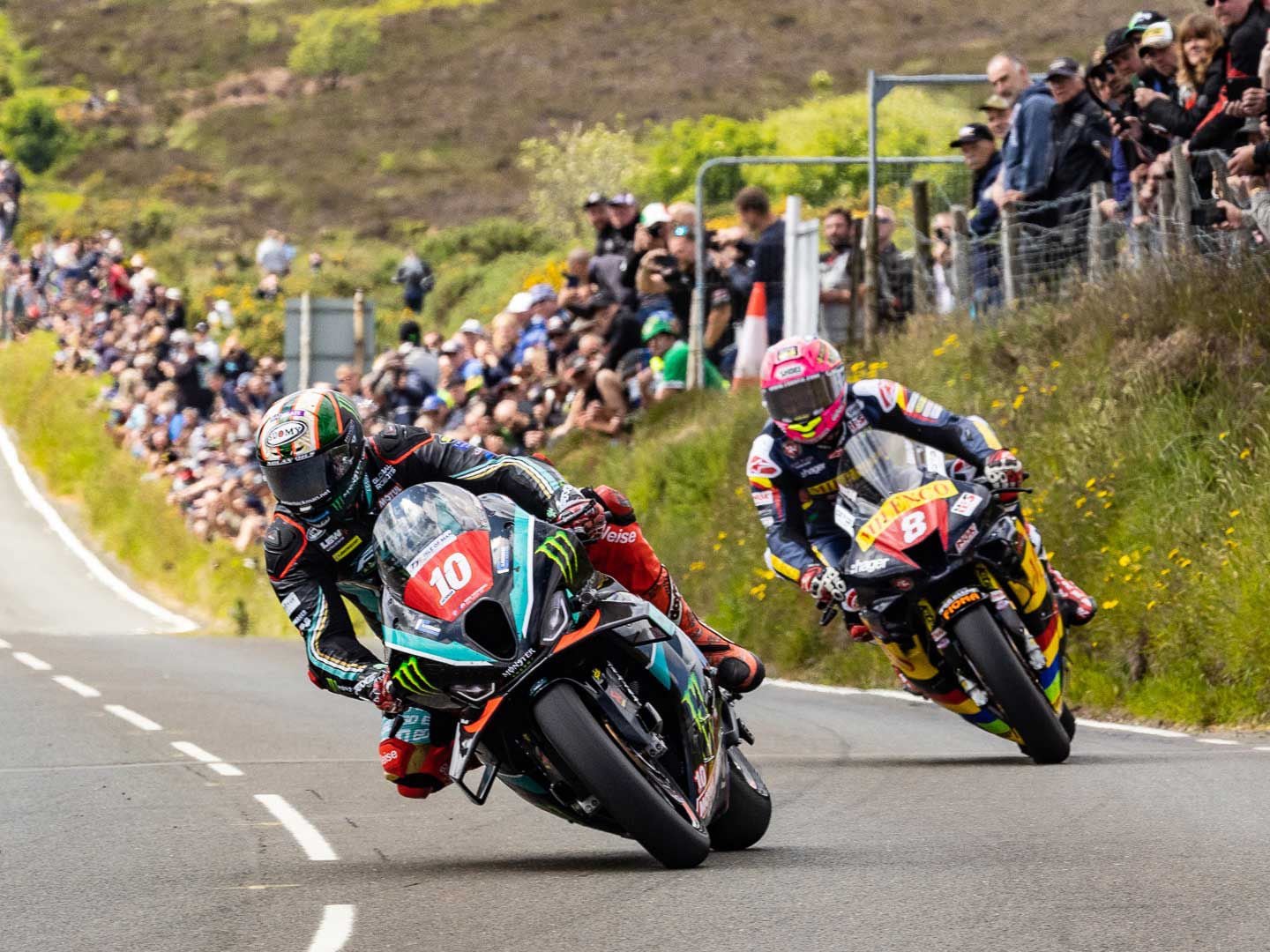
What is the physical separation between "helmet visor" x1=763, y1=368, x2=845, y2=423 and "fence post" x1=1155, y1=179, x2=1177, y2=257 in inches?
184

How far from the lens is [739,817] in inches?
324

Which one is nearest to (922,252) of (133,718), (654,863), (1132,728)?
(133,718)

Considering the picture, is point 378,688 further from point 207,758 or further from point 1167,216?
point 1167,216

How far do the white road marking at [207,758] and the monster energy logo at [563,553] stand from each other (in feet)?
15.3

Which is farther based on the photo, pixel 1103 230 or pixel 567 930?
pixel 1103 230

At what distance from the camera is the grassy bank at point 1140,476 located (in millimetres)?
12930

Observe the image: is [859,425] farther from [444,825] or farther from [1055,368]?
[1055,368]

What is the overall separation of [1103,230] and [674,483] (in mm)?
7261

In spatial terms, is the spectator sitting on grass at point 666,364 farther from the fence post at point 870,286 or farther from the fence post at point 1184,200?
the fence post at point 1184,200

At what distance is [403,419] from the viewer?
27.2 meters

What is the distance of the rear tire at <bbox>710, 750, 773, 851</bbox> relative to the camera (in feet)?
26.9

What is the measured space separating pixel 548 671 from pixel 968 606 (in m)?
3.43

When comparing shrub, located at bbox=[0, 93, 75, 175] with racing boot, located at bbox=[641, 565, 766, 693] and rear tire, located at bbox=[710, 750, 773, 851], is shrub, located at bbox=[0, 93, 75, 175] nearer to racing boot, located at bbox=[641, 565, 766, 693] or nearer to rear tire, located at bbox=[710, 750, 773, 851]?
racing boot, located at bbox=[641, 565, 766, 693]

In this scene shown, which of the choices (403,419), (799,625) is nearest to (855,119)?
(403,419)
